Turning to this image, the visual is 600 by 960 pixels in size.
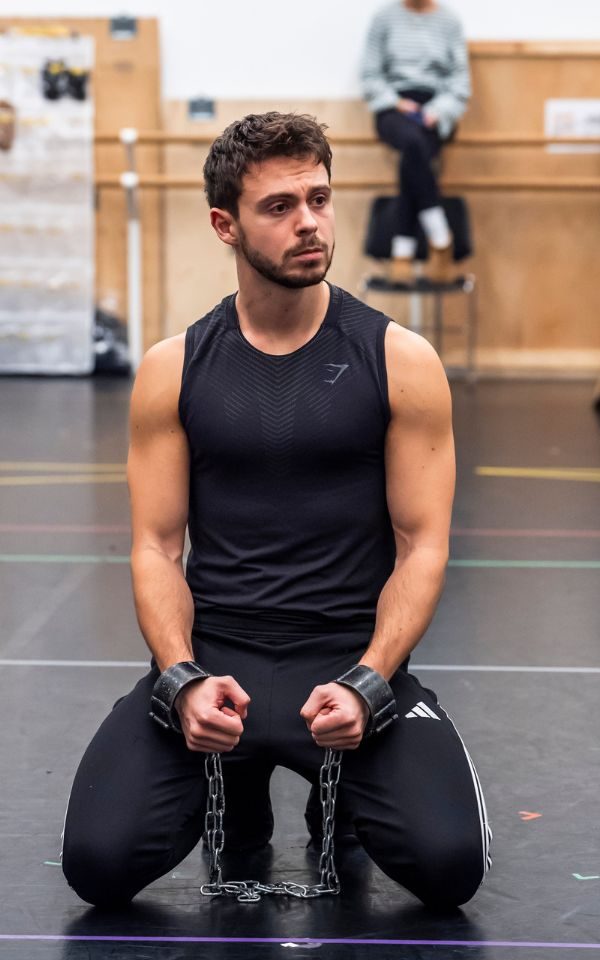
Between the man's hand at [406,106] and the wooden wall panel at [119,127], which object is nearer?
the man's hand at [406,106]

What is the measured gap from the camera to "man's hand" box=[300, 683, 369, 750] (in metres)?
1.88

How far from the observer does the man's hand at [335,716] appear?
188cm

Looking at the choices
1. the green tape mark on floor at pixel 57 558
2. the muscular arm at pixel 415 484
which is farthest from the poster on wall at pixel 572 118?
the muscular arm at pixel 415 484

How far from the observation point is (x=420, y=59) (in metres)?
7.05

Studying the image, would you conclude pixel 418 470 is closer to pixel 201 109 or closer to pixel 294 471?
pixel 294 471

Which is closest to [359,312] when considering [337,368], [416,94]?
[337,368]

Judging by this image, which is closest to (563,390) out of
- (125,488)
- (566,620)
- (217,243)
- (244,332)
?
(217,243)

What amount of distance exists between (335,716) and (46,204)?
603 cm

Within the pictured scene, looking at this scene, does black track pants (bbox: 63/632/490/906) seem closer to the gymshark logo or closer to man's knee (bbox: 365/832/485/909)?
man's knee (bbox: 365/832/485/909)

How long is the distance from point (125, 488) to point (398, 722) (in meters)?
3.05

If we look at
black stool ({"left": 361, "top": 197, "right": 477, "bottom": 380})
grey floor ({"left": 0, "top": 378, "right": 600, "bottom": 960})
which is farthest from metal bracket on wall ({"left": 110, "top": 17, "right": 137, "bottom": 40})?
grey floor ({"left": 0, "top": 378, "right": 600, "bottom": 960})

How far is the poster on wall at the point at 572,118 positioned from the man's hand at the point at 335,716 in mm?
5977

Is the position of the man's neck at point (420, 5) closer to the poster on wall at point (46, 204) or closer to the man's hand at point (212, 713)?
the poster on wall at point (46, 204)

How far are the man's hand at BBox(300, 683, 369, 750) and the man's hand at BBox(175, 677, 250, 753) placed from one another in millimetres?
89
